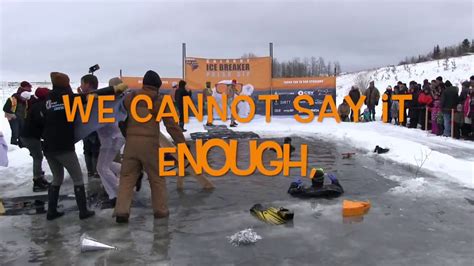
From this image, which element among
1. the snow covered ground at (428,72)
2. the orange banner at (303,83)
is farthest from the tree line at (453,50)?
the orange banner at (303,83)

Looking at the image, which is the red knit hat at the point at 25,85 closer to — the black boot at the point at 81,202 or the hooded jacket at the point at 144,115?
the black boot at the point at 81,202

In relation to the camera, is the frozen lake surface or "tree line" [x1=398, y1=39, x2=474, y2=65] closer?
the frozen lake surface

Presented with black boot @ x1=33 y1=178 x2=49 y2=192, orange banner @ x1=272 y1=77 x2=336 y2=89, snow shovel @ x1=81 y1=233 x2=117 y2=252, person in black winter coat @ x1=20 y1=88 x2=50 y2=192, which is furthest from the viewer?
orange banner @ x1=272 y1=77 x2=336 y2=89

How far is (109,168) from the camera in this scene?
667 centimetres

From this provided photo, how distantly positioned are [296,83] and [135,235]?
1722 cm

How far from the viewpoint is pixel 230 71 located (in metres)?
21.5

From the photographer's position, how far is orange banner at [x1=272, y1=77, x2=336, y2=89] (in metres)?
21.5

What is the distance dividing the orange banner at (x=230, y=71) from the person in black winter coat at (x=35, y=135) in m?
13.5

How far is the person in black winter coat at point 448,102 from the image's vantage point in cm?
1336

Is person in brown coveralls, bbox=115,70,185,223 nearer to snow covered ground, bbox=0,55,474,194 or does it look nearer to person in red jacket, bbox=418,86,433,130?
snow covered ground, bbox=0,55,474,194

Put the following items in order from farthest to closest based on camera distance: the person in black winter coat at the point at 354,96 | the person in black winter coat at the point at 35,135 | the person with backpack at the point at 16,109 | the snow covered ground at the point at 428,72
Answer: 1. the snow covered ground at the point at 428,72
2. the person in black winter coat at the point at 354,96
3. the person with backpack at the point at 16,109
4. the person in black winter coat at the point at 35,135

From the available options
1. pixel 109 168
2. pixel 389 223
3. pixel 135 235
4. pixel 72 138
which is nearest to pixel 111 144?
pixel 109 168

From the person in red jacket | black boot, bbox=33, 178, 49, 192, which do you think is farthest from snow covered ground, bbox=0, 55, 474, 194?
the person in red jacket

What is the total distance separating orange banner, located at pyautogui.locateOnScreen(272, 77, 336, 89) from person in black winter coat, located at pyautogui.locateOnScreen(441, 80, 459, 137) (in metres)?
Result: 8.05
